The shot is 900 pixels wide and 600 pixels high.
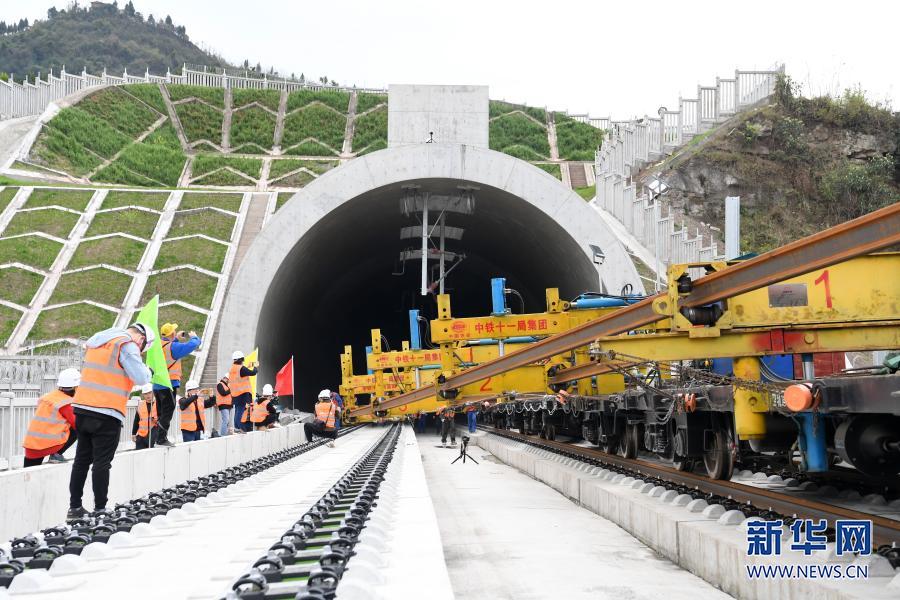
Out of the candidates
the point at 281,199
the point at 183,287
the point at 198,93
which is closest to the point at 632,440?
the point at 183,287

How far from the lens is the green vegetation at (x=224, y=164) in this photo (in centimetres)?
5109

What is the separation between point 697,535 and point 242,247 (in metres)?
26.3

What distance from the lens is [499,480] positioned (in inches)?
521

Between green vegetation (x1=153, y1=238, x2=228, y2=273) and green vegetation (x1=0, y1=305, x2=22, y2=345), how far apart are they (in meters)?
4.38

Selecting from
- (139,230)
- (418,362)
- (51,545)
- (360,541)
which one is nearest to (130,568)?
(51,545)

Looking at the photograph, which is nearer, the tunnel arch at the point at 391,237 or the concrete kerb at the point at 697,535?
the concrete kerb at the point at 697,535

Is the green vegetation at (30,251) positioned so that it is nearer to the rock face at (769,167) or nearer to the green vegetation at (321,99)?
the rock face at (769,167)

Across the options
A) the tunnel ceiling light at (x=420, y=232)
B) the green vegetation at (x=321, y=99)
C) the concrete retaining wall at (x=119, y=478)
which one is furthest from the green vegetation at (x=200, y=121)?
the concrete retaining wall at (x=119, y=478)

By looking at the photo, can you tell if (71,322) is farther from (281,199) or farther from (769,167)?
(769,167)

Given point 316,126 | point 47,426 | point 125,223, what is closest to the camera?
point 47,426

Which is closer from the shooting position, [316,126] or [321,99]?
[316,126]

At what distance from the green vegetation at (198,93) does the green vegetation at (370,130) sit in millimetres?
10126

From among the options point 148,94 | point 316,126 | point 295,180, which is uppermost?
point 148,94

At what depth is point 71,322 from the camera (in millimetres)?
26078
